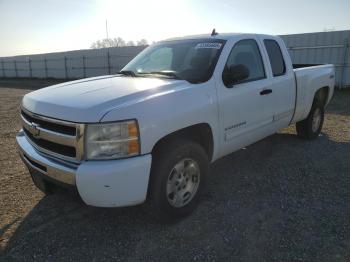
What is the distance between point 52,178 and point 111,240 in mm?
788

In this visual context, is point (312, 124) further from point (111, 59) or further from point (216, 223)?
point (111, 59)

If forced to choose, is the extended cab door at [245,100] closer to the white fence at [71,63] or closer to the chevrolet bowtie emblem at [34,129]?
the chevrolet bowtie emblem at [34,129]

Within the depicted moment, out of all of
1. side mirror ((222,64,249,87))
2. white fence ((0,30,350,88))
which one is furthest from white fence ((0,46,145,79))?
side mirror ((222,64,249,87))

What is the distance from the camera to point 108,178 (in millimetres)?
2736

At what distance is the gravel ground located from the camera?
9.79ft

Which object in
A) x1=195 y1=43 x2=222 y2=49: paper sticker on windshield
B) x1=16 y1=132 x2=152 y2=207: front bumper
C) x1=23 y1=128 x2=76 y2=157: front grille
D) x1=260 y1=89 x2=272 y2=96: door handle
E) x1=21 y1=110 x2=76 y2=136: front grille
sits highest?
x1=195 y1=43 x2=222 y2=49: paper sticker on windshield

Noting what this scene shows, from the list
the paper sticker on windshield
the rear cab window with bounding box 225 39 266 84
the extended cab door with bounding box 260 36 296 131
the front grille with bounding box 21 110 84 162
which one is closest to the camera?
the front grille with bounding box 21 110 84 162

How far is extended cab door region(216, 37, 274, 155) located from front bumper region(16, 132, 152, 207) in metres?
1.27

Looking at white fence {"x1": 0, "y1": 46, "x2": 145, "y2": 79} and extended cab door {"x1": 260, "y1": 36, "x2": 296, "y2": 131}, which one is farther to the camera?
white fence {"x1": 0, "y1": 46, "x2": 145, "y2": 79}

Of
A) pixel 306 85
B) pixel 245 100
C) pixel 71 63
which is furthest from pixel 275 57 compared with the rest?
pixel 71 63

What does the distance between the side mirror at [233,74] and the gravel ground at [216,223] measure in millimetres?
1342

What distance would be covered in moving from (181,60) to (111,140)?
172 cm

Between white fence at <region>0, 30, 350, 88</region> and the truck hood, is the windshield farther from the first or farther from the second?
white fence at <region>0, 30, 350, 88</region>

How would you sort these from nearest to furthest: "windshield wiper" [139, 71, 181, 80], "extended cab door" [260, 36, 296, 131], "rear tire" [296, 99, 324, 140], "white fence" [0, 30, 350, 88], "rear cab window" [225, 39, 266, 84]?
"windshield wiper" [139, 71, 181, 80] < "rear cab window" [225, 39, 266, 84] < "extended cab door" [260, 36, 296, 131] < "rear tire" [296, 99, 324, 140] < "white fence" [0, 30, 350, 88]
